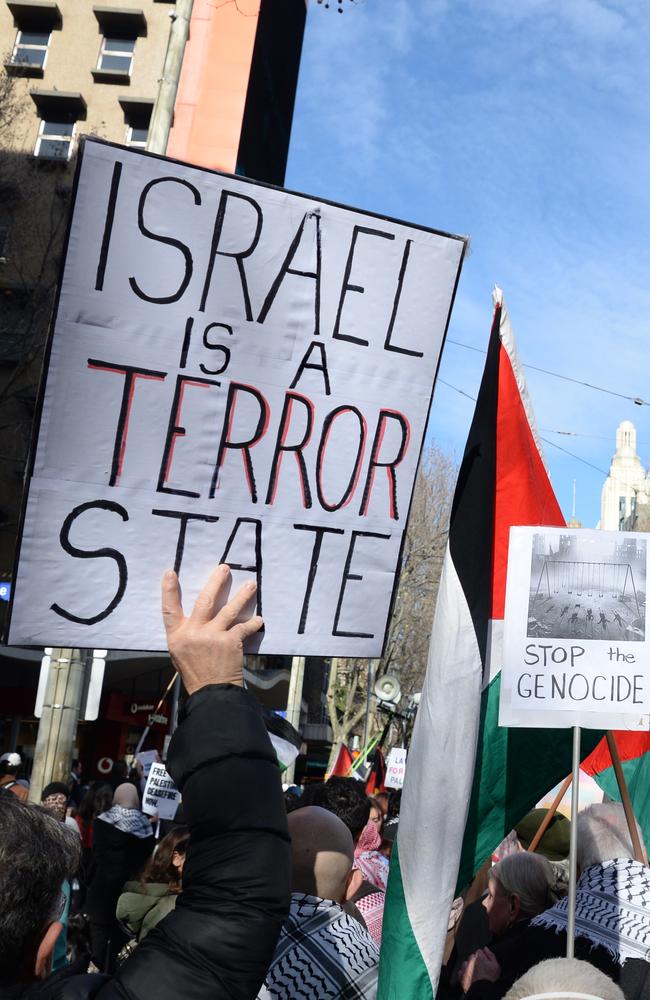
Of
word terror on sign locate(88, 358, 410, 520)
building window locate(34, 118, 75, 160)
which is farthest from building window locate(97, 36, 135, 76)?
word terror on sign locate(88, 358, 410, 520)

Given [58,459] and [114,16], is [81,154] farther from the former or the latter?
[114,16]

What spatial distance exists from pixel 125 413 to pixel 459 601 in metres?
1.16

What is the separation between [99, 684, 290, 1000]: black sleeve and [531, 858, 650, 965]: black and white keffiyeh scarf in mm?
1744

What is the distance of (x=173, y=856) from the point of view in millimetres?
4250

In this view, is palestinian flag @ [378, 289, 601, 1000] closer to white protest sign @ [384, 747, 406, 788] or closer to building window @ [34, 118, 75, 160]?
white protest sign @ [384, 747, 406, 788]

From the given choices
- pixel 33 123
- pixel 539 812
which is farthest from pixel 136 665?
pixel 539 812

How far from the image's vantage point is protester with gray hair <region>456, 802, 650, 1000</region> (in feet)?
9.13

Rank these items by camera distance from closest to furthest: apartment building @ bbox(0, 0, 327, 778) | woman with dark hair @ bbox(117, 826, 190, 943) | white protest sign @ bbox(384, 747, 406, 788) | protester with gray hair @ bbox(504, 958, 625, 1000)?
protester with gray hair @ bbox(504, 958, 625, 1000), woman with dark hair @ bbox(117, 826, 190, 943), white protest sign @ bbox(384, 747, 406, 788), apartment building @ bbox(0, 0, 327, 778)

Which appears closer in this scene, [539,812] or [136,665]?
[539,812]

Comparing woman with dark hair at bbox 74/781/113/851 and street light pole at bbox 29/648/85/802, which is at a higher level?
street light pole at bbox 29/648/85/802

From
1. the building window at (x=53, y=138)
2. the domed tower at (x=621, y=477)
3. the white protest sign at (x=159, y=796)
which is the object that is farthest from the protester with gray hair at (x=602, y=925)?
the domed tower at (x=621, y=477)

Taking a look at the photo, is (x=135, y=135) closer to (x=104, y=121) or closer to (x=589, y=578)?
(x=104, y=121)

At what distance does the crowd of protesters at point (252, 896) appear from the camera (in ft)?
4.60

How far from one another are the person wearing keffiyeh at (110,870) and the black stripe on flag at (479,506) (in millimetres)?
4714
